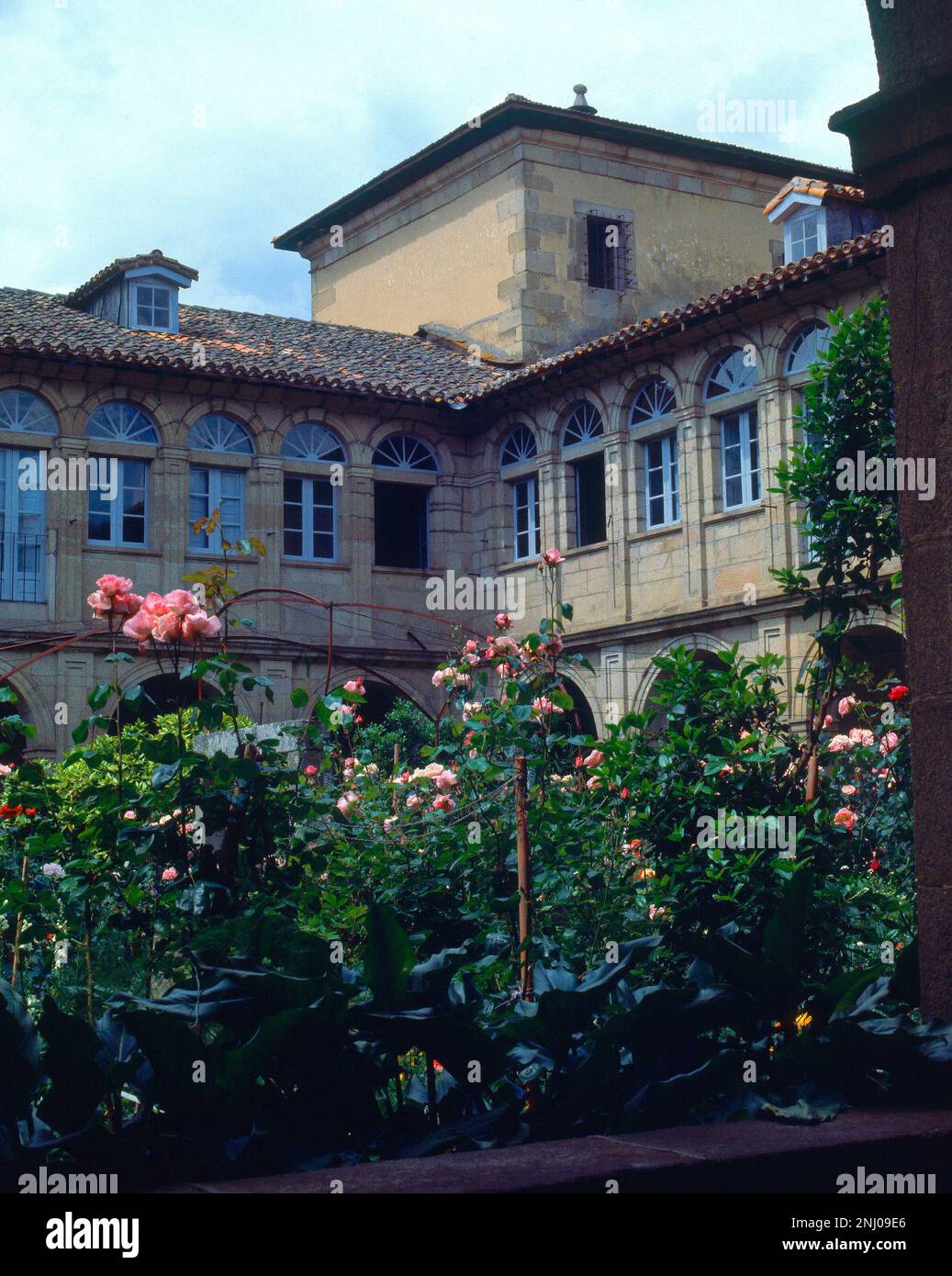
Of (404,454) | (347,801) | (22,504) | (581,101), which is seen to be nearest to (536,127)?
(581,101)

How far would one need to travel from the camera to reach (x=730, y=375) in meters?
18.6

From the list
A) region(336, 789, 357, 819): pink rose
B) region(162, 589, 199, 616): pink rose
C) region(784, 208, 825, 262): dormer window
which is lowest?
region(336, 789, 357, 819): pink rose

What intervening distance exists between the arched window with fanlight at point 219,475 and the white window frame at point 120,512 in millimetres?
560

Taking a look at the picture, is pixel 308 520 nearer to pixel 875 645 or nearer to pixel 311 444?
pixel 311 444

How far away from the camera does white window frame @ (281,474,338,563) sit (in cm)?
2108

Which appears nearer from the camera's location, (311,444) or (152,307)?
(311,444)

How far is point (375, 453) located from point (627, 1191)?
19.8 metres

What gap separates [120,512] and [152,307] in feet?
10.9

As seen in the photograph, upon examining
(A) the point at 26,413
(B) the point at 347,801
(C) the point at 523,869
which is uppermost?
(A) the point at 26,413

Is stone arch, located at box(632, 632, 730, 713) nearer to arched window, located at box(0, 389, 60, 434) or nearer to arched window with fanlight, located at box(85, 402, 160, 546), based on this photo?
arched window with fanlight, located at box(85, 402, 160, 546)

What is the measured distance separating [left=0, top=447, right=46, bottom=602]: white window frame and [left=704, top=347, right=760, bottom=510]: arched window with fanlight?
8154 millimetres

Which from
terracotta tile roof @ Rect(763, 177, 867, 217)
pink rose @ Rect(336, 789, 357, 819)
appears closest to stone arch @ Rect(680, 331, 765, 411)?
terracotta tile roof @ Rect(763, 177, 867, 217)

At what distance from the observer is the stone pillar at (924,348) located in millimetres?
3461

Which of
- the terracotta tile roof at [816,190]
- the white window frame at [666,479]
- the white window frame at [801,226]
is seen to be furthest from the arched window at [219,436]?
the terracotta tile roof at [816,190]
